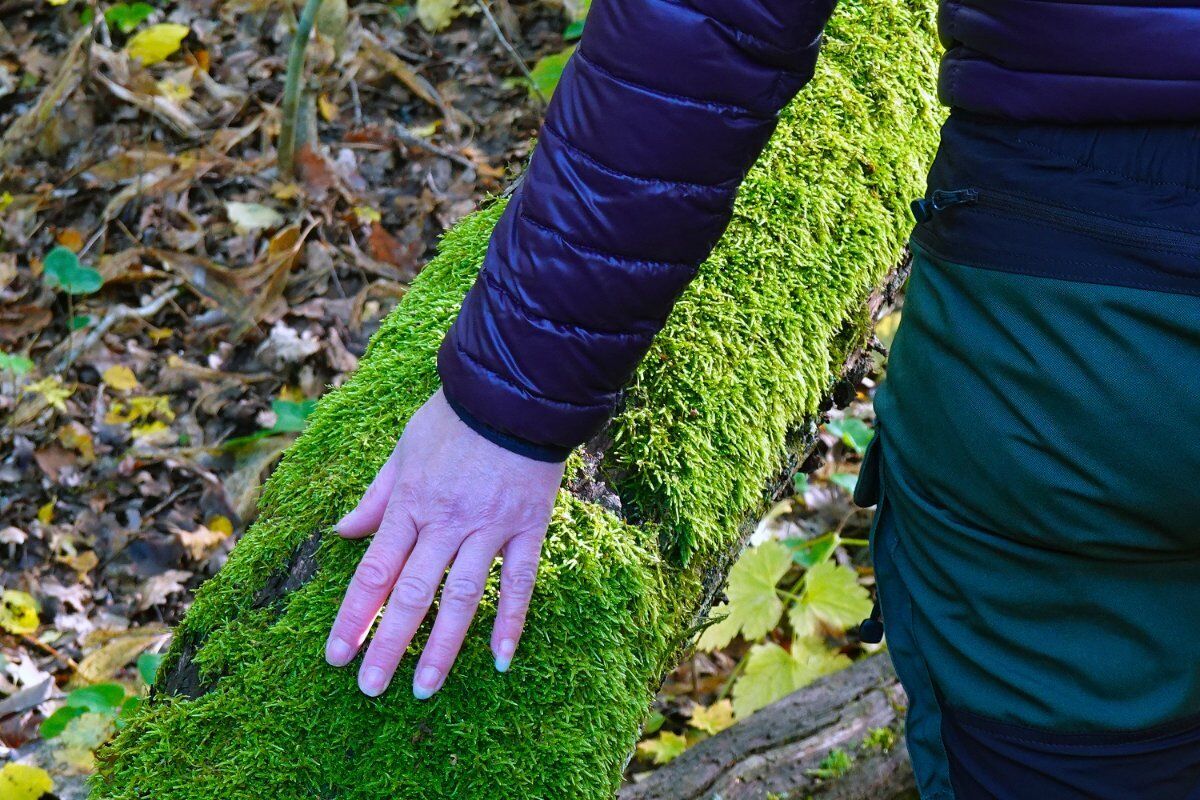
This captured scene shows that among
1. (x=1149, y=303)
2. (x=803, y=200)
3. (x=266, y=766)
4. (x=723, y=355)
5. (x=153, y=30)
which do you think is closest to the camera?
(x=1149, y=303)

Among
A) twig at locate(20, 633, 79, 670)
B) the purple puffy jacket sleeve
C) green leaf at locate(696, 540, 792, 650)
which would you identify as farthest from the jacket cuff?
twig at locate(20, 633, 79, 670)

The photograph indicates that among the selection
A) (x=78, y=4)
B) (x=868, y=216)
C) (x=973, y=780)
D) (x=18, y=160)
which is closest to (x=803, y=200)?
(x=868, y=216)

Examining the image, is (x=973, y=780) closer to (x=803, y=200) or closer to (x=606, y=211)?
(x=606, y=211)

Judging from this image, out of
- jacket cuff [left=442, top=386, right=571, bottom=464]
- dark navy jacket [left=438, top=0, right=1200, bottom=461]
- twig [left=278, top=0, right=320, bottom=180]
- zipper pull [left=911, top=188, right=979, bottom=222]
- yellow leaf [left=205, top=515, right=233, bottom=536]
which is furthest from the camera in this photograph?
twig [left=278, top=0, right=320, bottom=180]

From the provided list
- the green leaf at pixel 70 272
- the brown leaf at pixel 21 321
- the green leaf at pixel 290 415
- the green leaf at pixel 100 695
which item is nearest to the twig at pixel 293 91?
the green leaf at pixel 70 272

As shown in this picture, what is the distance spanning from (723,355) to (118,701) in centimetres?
185

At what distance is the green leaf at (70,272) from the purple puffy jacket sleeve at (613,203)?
2937mm

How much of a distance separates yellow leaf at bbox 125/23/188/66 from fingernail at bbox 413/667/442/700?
4.81 metres

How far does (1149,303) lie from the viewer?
1074mm

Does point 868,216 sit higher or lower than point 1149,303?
lower

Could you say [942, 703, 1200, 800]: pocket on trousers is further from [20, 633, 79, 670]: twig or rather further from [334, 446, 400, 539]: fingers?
[20, 633, 79, 670]: twig

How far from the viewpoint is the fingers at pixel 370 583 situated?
4.48 feet

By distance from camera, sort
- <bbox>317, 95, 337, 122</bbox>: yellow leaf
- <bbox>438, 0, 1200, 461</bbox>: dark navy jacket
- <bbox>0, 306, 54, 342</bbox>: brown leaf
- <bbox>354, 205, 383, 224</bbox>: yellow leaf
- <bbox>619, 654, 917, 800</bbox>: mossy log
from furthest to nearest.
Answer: <bbox>317, 95, 337, 122</bbox>: yellow leaf, <bbox>354, 205, 383, 224</bbox>: yellow leaf, <bbox>0, 306, 54, 342</bbox>: brown leaf, <bbox>619, 654, 917, 800</bbox>: mossy log, <bbox>438, 0, 1200, 461</bbox>: dark navy jacket

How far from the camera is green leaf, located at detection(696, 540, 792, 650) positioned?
282 cm
